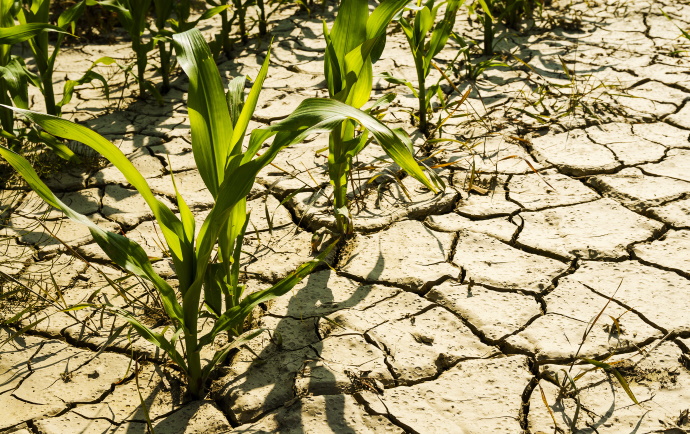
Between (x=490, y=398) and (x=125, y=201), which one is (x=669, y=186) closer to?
(x=490, y=398)

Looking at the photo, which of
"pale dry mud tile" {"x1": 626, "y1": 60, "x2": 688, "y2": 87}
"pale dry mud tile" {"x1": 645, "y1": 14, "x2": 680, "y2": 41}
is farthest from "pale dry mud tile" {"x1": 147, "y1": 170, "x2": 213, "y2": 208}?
"pale dry mud tile" {"x1": 645, "y1": 14, "x2": 680, "y2": 41}

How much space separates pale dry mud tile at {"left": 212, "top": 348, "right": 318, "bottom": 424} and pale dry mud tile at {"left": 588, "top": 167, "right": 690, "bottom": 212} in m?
1.37

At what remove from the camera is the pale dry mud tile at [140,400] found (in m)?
1.85

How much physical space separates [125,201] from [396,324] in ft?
4.28

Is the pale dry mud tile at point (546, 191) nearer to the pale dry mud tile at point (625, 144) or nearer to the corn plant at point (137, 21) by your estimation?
the pale dry mud tile at point (625, 144)

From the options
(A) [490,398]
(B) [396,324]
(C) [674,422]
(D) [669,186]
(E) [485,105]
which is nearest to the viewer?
(C) [674,422]

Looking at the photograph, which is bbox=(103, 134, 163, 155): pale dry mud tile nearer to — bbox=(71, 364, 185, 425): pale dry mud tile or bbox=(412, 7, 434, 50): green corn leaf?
bbox=(412, 7, 434, 50): green corn leaf

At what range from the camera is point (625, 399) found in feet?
5.98

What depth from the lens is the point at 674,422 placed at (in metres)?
1.74

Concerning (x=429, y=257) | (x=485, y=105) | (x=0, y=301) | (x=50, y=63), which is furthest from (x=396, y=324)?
(x=50, y=63)

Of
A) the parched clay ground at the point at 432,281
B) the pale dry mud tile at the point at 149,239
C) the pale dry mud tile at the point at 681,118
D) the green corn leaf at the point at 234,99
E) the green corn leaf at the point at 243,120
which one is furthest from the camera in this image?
the pale dry mud tile at the point at 681,118

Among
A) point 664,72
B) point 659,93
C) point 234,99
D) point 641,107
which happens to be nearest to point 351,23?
point 234,99

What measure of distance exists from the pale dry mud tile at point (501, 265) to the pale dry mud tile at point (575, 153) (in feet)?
1.98

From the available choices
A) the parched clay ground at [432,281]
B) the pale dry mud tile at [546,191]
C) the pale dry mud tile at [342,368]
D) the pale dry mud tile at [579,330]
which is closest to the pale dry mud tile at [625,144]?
the parched clay ground at [432,281]
